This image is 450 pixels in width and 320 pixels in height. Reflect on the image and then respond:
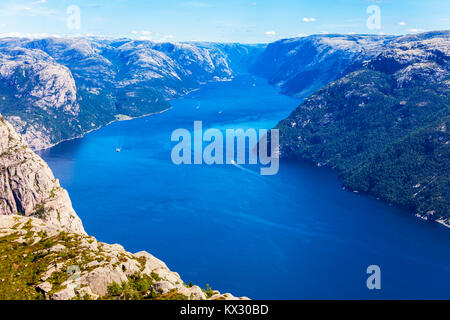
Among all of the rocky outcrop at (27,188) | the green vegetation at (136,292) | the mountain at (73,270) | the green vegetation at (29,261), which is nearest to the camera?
the green vegetation at (136,292)

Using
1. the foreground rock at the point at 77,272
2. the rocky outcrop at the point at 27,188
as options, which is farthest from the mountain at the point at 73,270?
the rocky outcrop at the point at 27,188

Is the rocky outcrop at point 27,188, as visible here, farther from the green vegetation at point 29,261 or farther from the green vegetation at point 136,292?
the green vegetation at point 136,292

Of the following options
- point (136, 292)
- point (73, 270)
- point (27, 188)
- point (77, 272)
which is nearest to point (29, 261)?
point (73, 270)

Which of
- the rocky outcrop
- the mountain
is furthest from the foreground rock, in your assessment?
the rocky outcrop

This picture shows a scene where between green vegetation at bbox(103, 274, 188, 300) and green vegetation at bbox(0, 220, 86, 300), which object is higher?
green vegetation at bbox(0, 220, 86, 300)

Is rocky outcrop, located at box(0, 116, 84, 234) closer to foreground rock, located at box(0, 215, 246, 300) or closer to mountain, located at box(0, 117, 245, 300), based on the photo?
mountain, located at box(0, 117, 245, 300)

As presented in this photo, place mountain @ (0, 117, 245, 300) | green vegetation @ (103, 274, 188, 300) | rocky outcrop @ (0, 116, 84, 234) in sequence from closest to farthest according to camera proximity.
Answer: green vegetation @ (103, 274, 188, 300) < mountain @ (0, 117, 245, 300) < rocky outcrop @ (0, 116, 84, 234)

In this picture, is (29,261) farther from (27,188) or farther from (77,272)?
(27,188)

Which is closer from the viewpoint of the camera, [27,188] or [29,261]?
[29,261]
